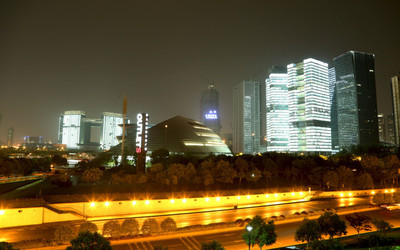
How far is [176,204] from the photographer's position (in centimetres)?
5141

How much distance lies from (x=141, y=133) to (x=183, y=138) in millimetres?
40990

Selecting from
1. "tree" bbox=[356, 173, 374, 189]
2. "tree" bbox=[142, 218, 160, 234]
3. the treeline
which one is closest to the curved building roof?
the treeline

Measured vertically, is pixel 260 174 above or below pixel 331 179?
above

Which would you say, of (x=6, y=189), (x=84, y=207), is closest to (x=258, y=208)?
(x=84, y=207)

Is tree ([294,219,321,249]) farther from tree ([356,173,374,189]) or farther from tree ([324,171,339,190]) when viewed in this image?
tree ([356,173,374,189])

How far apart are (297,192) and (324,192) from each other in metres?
8.19

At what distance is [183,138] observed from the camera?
120 m

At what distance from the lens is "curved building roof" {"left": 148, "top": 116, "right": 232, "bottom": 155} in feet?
382

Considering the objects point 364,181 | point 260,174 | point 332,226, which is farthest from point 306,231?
point 364,181

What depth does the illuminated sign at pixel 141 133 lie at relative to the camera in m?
78.4

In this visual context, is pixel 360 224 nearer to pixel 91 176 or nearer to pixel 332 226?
pixel 332 226

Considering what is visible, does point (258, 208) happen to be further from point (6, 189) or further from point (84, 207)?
point (6, 189)

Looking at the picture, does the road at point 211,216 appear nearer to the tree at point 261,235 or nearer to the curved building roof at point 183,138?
the tree at point 261,235

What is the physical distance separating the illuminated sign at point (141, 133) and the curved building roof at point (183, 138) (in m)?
34.5
